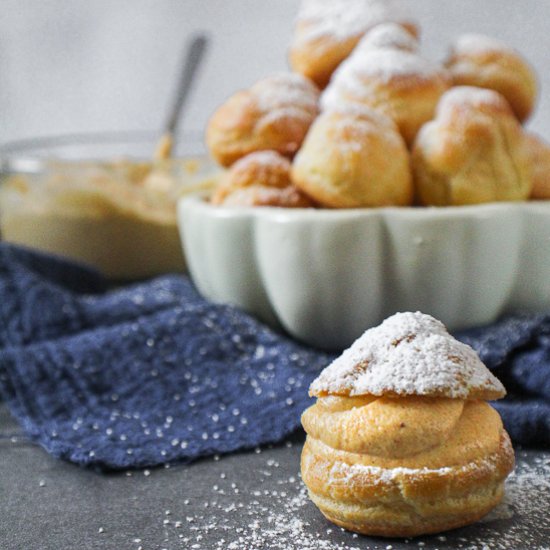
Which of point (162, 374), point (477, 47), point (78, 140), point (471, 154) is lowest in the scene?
point (162, 374)

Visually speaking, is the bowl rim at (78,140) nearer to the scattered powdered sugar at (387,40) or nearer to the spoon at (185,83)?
the spoon at (185,83)

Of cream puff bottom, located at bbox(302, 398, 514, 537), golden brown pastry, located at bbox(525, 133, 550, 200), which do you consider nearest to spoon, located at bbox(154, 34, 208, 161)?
golden brown pastry, located at bbox(525, 133, 550, 200)

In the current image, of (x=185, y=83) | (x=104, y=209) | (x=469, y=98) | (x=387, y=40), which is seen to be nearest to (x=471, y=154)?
(x=469, y=98)

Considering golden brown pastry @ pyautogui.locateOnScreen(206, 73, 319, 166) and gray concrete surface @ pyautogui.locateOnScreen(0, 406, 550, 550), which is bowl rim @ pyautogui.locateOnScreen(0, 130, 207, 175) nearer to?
golden brown pastry @ pyautogui.locateOnScreen(206, 73, 319, 166)

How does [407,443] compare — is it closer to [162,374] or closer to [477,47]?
[162,374]

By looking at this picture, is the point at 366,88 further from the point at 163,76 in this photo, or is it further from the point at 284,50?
the point at 163,76

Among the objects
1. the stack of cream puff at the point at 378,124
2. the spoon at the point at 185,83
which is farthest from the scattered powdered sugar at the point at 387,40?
the spoon at the point at 185,83

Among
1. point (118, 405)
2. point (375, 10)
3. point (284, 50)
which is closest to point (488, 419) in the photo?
point (118, 405)
